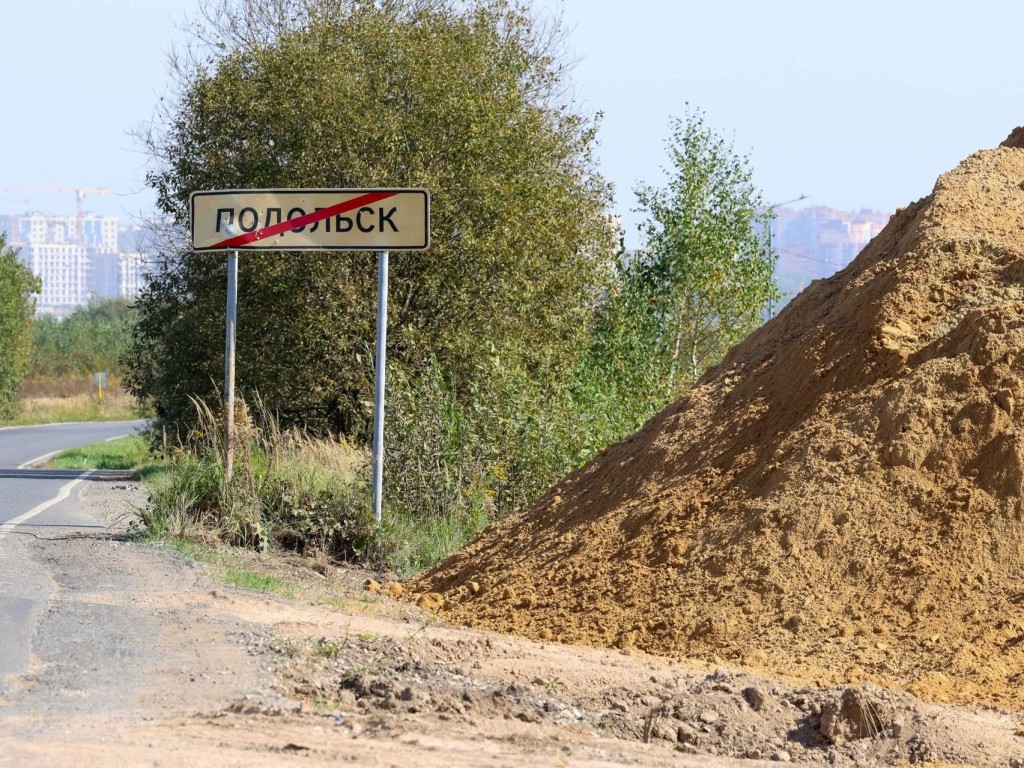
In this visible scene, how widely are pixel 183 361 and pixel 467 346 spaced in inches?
213

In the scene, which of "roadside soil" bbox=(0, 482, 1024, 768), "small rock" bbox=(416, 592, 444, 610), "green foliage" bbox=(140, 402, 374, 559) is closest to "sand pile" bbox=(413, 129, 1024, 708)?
"small rock" bbox=(416, 592, 444, 610)

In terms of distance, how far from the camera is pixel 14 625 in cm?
698

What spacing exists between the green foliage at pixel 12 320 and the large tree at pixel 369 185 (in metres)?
29.7

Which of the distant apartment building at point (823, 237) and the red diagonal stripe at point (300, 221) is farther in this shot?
the distant apartment building at point (823, 237)

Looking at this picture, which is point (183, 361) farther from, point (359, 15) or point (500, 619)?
point (500, 619)

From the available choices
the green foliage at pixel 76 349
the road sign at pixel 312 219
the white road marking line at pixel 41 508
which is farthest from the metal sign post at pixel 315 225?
the green foliage at pixel 76 349

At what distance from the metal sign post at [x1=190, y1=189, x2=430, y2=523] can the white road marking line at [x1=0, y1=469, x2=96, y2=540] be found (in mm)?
2953

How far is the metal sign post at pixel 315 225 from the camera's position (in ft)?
37.1

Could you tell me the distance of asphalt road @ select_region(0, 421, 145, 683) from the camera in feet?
22.1

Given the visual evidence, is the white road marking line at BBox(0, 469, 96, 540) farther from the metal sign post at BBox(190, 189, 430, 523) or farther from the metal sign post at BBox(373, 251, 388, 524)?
the metal sign post at BBox(373, 251, 388, 524)

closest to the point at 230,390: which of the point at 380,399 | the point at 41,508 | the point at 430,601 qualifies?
the point at 380,399

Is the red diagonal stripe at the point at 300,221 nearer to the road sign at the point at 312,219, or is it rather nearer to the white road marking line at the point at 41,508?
the road sign at the point at 312,219

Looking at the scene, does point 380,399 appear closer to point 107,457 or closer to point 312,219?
point 312,219

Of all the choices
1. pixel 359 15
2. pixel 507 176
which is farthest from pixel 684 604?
pixel 359 15
